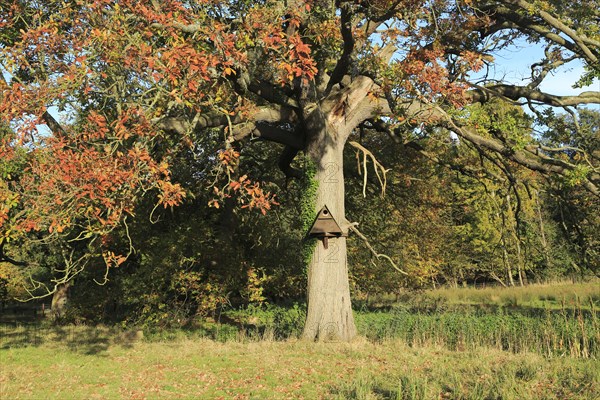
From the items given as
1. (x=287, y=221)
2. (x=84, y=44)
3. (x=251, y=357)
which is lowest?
(x=251, y=357)

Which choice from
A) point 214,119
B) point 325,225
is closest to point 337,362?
point 325,225

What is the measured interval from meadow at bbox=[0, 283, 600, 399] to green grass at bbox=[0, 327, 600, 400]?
23 millimetres

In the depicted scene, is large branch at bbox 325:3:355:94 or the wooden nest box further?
the wooden nest box

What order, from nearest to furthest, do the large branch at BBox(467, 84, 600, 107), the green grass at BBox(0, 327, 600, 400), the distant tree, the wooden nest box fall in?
the green grass at BBox(0, 327, 600, 400)
the distant tree
the wooden nest box
the large branch at BBox(467, 84, 600, 107)

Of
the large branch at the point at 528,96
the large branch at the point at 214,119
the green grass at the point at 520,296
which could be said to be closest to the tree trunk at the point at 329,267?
the large branch at the point at 214,119

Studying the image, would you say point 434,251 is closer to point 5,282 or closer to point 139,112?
point 139,112

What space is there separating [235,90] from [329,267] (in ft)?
15.6

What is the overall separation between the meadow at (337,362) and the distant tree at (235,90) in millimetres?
1547

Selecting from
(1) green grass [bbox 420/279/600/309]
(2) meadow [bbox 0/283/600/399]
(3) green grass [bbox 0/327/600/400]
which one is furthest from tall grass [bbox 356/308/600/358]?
(1) green grass [bbox 420/279/600/309]

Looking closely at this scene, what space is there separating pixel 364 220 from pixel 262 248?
13.7 feet

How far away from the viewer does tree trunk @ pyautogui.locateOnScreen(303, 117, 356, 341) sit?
38.7 feet

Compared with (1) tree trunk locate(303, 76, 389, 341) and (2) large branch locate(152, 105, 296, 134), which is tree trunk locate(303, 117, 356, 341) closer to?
(1) tree trunk locate(303, 76, 389, 341)

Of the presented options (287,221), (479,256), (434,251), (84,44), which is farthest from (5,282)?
(479,256)

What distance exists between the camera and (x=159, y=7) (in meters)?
9.20
